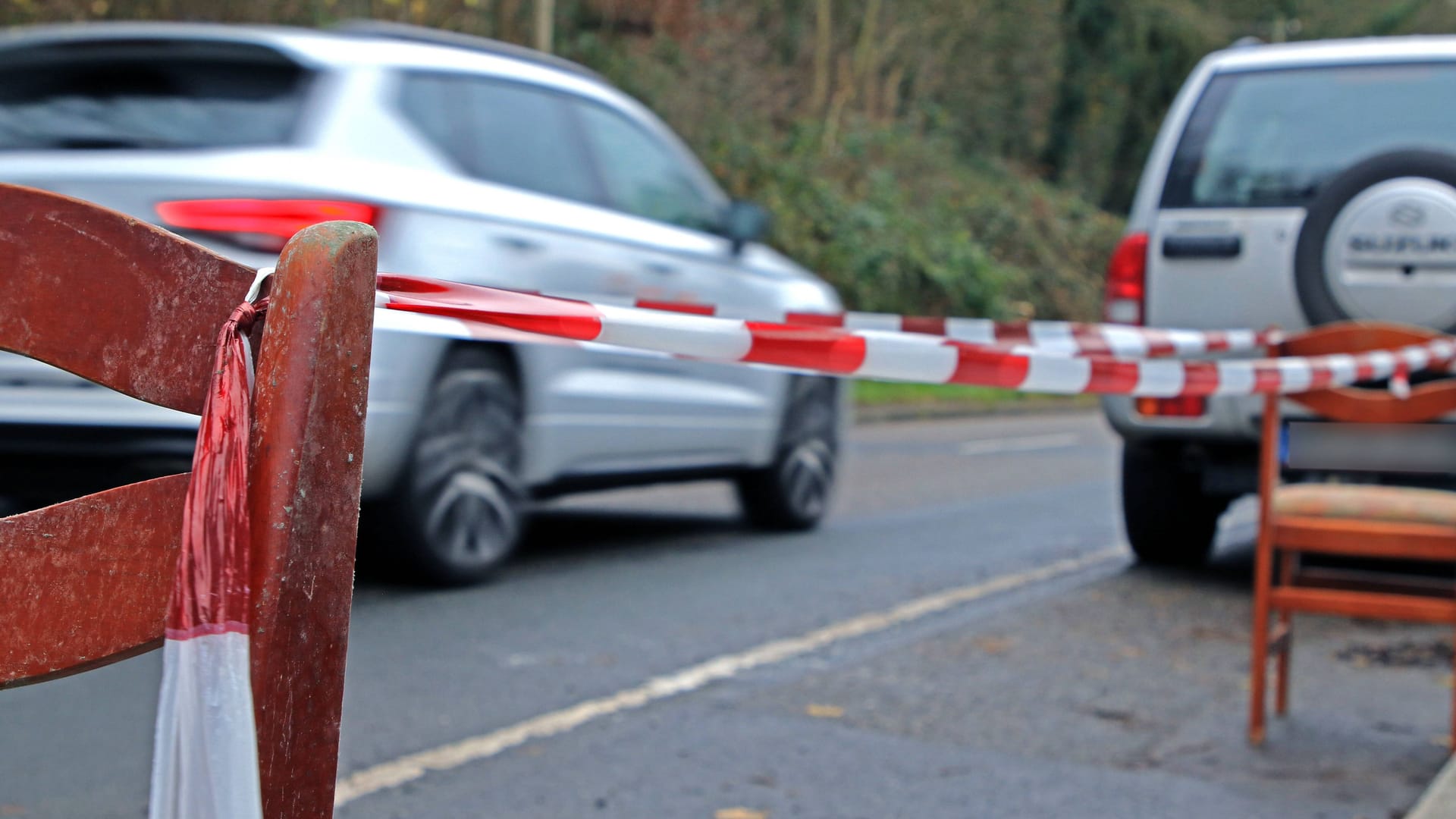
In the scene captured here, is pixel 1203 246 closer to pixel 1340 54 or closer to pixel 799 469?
pixel 1340 54

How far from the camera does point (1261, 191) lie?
20.1 feet

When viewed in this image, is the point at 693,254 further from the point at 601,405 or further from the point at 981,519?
the point at 981,519

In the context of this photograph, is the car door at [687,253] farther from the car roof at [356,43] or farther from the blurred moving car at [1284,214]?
the blurred moving car at [1284,214]

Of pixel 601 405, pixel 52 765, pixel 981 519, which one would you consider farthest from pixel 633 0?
pixel 52 765

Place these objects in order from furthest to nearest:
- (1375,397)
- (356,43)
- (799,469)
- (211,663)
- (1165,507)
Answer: (799,469), (1165,507), (356,43), (1375,397), (211,663)

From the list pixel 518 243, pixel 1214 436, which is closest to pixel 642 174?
pixel 518 243

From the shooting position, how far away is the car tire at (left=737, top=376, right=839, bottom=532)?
25.1ft

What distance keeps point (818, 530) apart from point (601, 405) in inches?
75.5

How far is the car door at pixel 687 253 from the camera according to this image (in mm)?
6531

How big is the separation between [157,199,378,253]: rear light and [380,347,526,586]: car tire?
83cm

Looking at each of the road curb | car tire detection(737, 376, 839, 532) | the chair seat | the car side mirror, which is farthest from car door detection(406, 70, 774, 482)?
the road curb

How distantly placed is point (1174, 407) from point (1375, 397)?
181cm

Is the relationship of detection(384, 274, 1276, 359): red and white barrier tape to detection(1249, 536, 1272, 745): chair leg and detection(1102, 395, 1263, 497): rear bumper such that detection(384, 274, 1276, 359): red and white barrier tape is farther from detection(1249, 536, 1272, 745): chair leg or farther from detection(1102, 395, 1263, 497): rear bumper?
detection(1249, 536, 1272, 745): chair leg

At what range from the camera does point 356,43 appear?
565 centimetres
